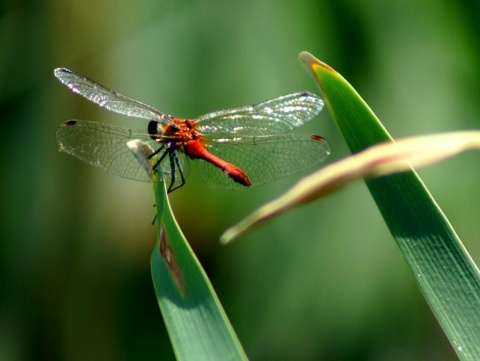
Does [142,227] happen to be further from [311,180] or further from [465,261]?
[311,180]

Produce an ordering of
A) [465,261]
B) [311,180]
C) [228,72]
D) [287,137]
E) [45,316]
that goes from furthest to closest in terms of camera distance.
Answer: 1. [45,316]
2. [228,72]
3. [287,137]
4. [465,261]
5. [311,180]

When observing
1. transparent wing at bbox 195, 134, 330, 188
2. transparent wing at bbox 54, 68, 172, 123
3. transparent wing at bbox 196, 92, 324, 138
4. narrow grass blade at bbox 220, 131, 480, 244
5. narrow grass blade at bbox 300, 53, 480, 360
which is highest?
transparent wing at bbox 54, 68, 172, 123

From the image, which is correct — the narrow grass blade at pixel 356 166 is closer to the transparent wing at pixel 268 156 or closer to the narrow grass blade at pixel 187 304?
the narrow grass blade at pixel 187 304

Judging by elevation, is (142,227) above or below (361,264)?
above

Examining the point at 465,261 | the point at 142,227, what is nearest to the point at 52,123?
the point at 142,227

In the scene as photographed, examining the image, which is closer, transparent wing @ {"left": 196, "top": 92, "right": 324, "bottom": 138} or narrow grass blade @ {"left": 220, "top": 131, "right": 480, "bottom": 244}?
narrow grass blade @ {"left": 220, "top": 131, "right": 480, "bottom": 244}

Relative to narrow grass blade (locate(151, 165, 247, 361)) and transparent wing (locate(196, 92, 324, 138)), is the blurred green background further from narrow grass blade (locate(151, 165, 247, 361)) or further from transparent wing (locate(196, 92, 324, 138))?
narrow grass blade (locate(151, 165, 247, 361))

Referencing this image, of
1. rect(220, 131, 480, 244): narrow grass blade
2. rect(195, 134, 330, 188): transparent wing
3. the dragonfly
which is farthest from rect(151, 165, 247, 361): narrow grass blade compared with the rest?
rect(195, 134, 330, 188): transparent wing
